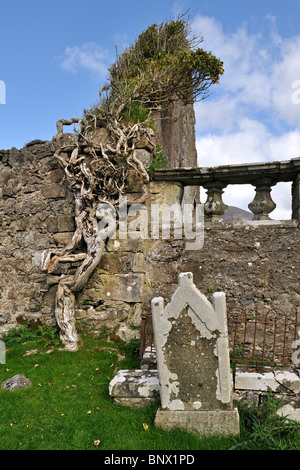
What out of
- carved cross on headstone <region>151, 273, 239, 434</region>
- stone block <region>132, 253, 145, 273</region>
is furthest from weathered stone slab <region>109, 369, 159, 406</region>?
stone block <region>132, 253, 145, 273</region>

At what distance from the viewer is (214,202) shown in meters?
4.73

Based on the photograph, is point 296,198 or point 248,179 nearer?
point 296,198

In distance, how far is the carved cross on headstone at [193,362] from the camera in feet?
9.04

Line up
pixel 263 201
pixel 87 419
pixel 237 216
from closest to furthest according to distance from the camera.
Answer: pixel 87 419, pixel 263 201, pixel 237 216

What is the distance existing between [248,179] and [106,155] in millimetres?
2164

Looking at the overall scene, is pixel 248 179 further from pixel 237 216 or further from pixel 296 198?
pixel 237 216

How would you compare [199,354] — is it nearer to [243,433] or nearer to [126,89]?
[243,433]

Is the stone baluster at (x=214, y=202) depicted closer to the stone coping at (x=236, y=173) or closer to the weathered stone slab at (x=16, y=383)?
the stone coping at (x=236, y=173)

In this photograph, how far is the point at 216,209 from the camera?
4.68 metres

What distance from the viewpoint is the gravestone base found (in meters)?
2.75

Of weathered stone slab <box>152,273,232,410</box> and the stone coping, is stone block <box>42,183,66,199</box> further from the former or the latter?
weathered stone slab <box>152,273,232,410</box>

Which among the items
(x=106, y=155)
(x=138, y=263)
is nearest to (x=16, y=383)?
(x=138, y=263)

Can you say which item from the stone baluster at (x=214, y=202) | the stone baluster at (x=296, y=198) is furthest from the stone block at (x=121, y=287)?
the stone baluster at (x=296, y=198)

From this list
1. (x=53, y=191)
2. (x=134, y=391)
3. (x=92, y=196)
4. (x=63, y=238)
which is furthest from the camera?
(x=53, y=191)
